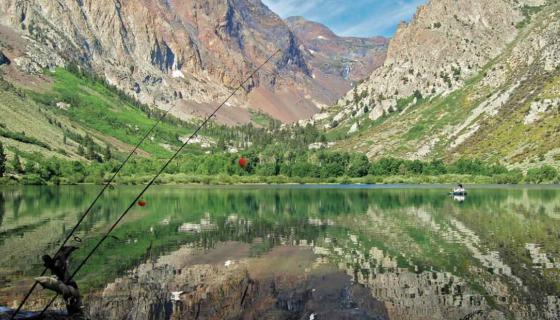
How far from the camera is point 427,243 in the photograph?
49.6m

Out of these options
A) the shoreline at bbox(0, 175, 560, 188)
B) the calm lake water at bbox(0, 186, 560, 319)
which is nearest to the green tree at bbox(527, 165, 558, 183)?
the shoreline at bbox(0, 175, 560, 188)

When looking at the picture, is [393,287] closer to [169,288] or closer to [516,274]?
[516,274]

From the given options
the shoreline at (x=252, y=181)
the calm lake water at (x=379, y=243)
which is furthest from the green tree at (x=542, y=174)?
the calm lake water at (x=379, y=243)

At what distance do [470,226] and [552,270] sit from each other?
2560 centimetres

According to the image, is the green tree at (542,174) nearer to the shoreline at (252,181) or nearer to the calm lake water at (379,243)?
the shoreline at (252,181)

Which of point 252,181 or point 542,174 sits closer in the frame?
point 542,174

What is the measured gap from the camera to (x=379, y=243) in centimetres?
5041

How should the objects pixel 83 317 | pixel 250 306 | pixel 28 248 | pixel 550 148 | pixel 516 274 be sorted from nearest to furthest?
pixel 83 317
pixel 250 306
pixel 516 274
pixel 28 248
pixel 550 148

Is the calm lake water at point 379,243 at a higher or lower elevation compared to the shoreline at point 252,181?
lower

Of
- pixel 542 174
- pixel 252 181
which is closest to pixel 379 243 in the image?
pixel 542 174

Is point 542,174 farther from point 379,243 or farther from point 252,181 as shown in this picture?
point 379,243

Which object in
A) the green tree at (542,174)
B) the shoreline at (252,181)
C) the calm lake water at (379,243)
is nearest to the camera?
the calm lake water at (379,243)

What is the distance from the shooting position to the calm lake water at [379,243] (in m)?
30.8

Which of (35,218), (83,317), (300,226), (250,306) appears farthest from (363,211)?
(83,317)
